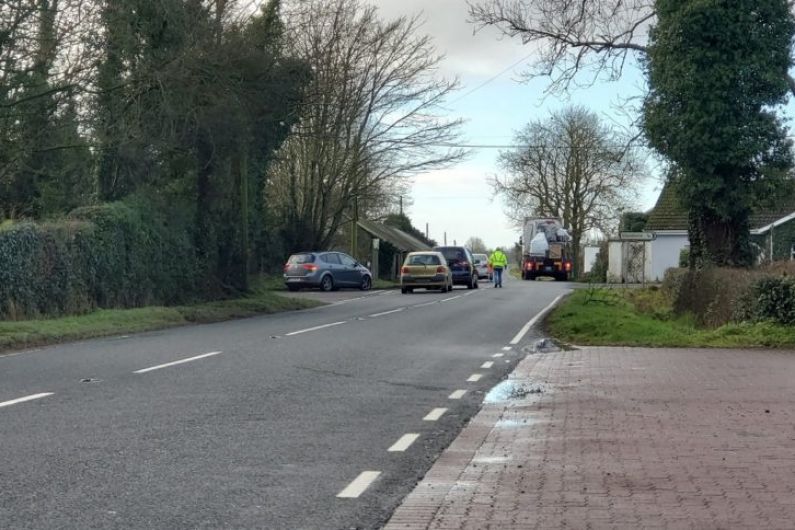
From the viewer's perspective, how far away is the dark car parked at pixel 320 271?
138ft

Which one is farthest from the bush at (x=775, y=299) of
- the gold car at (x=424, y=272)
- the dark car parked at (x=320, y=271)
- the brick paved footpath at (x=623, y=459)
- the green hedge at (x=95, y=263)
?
the dark car parked at (x=320, y=271)

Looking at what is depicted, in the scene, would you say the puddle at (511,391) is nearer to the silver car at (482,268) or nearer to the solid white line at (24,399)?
the solid white line at (24,399)

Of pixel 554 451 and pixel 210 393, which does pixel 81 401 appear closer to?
pixel 210 393

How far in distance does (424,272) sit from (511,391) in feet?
94.1

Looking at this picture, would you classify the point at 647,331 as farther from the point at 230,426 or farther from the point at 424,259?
the point at 424,259

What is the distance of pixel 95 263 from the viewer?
23641 mm

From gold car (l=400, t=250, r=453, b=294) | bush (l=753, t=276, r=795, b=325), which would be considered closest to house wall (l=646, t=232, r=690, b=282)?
gold car (l=400, t=250, r=453, b=294)

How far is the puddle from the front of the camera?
11.2m

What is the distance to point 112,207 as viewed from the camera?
24.8m

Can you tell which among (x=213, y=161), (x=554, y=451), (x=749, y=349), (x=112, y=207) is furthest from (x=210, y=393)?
(x=213, y=161)

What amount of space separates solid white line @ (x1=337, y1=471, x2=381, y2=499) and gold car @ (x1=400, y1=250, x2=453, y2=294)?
109 ft

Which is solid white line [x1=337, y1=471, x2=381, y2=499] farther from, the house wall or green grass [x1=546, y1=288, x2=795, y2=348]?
the house wall

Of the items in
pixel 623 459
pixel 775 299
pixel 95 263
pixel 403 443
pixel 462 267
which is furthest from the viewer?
pixel 462 267

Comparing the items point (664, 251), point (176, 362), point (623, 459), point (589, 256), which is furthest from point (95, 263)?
point (589, 256)
